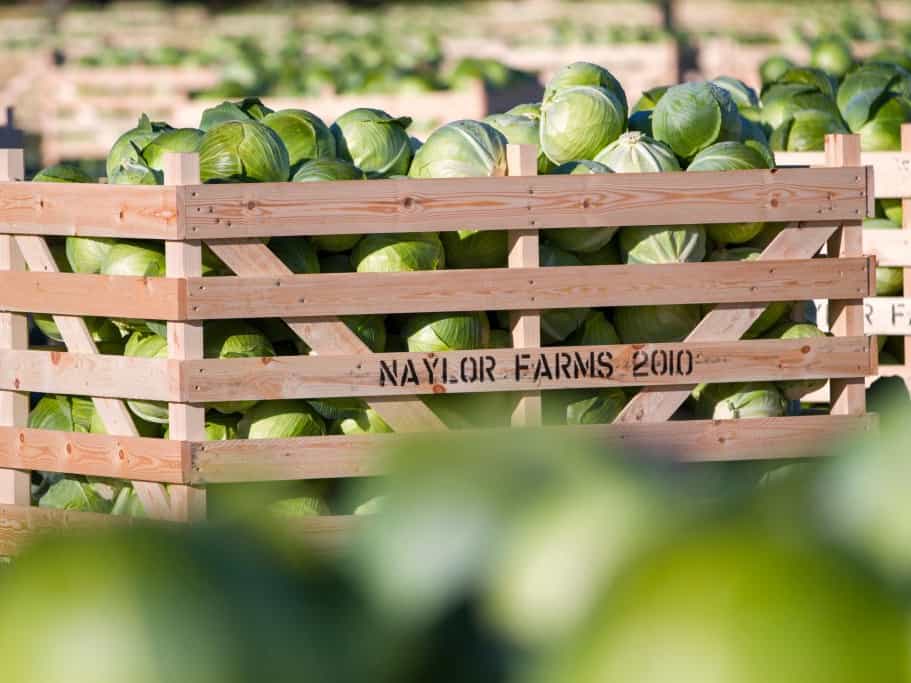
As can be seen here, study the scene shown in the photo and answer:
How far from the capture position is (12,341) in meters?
4.16

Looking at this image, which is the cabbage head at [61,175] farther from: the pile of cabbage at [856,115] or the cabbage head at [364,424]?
the pile of cabbage at [856,115]

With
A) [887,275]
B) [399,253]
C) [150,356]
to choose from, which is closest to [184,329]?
[150,356]

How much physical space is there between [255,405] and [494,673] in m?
3.45

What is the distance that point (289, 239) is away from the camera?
13.1 feet

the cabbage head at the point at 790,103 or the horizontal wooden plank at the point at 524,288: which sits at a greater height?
the cabbage head at the point at 790,103

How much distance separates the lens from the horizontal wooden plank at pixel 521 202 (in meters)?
3.77

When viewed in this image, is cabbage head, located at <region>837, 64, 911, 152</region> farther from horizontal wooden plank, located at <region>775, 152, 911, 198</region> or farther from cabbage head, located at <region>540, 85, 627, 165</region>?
cabbage head, located at <region>540, 85, 627, 165</region>

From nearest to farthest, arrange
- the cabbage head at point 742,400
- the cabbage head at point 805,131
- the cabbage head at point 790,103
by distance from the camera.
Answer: the cabbage head at point 742,400 → the cabbage head at point 805,131 → the cabbage head at point 790,103

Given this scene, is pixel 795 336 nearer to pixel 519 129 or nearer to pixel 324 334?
pixel 519 129

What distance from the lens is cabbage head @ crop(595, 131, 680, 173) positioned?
4.36m

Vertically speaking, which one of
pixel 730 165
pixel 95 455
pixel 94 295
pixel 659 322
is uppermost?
pixel 730 165

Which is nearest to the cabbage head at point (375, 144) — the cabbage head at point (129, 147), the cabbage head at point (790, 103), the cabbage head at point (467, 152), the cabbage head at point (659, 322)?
the cabbage head at point (467, 152)

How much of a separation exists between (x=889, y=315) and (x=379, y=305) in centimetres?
227

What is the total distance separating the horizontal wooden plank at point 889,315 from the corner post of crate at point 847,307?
1.01 meters
